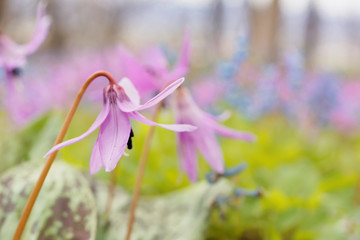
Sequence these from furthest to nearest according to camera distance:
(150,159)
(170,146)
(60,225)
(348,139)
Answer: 1. (348,139)
2. (170,146)
3. (150,159)
4. (60,225)

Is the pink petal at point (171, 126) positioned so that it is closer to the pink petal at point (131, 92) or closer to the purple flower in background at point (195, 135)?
the pink petal at point (131, 92)

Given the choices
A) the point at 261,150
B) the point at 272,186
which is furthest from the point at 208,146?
the point at 261,150

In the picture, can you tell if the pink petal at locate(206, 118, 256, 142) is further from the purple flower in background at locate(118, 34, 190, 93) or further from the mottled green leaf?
the mottled green leaf

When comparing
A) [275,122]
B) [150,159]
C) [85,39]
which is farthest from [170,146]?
[85,39]

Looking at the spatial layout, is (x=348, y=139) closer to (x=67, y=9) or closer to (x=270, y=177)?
(x=270, y=177)

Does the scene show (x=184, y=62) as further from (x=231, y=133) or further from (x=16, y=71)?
(x=16, y=71)

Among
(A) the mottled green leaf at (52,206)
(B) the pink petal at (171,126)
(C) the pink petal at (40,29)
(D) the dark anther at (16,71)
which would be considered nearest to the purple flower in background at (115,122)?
(B) the pink petal at (171,126)

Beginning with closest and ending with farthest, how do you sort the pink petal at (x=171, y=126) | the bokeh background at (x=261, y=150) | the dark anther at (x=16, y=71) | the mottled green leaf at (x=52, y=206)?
the pink petal at (x=171, y=126), the mottled green leaf at (x=52, y=206), the dark anther at (x=16, y=71), the bokeh background at (x=261, y=150)
